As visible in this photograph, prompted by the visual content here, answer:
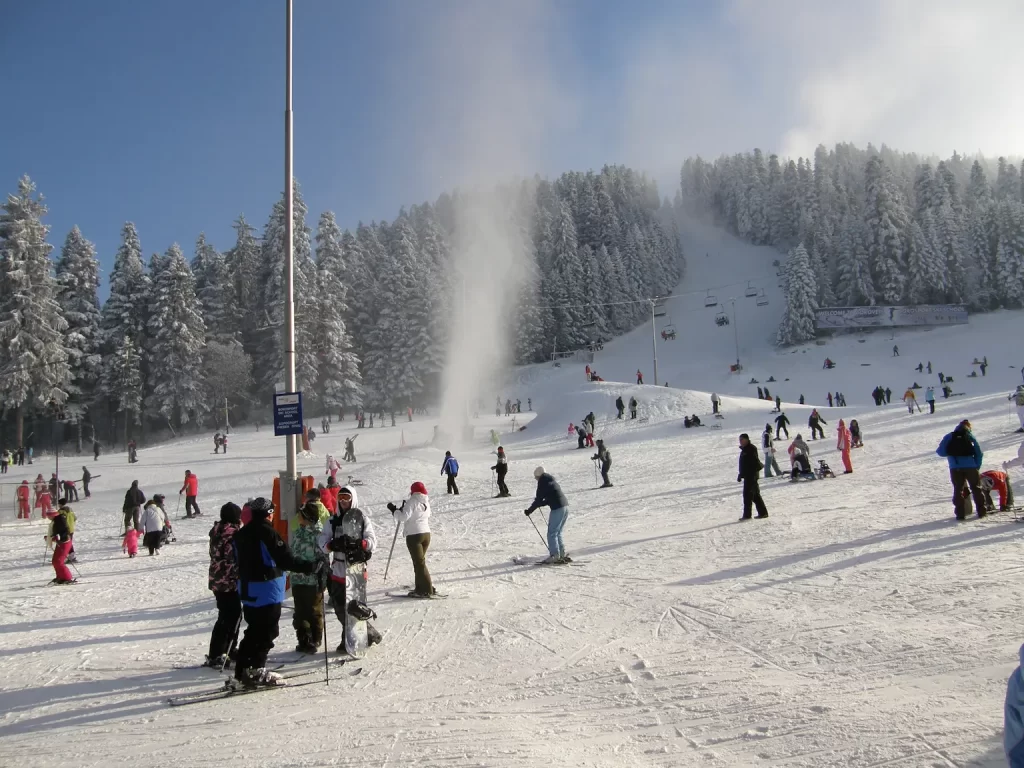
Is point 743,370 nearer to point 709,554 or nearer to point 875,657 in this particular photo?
point 709,554

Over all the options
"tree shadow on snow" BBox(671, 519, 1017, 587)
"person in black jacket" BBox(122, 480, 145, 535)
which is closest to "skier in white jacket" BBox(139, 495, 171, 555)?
"person in black jacket" BBox(122, 480, 145, 535)

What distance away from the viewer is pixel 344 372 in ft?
192

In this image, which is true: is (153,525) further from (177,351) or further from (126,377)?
(126,377)

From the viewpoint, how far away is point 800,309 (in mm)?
73875

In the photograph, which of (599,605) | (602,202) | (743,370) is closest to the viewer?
(599,605)

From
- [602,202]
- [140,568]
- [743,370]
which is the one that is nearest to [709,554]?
[140,568]

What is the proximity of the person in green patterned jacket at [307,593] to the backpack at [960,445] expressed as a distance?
980 centimetres

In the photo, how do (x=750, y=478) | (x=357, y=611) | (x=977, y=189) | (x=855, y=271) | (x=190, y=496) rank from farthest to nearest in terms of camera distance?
(x=977, y=189)
(x=855, y=271)
(x=190, y=496)
(x=750, y=478)
(x=357, y=611)

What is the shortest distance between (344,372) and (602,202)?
77794mm

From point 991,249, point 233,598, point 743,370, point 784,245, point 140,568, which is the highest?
point 784,245

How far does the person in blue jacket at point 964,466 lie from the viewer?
428 inches

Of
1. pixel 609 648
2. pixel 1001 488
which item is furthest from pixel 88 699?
pixel 1001 488

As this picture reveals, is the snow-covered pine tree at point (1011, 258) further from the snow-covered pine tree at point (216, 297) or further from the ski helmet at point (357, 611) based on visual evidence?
the ski helmet at point (357, 611)

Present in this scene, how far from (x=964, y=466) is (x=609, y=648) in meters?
7.60
